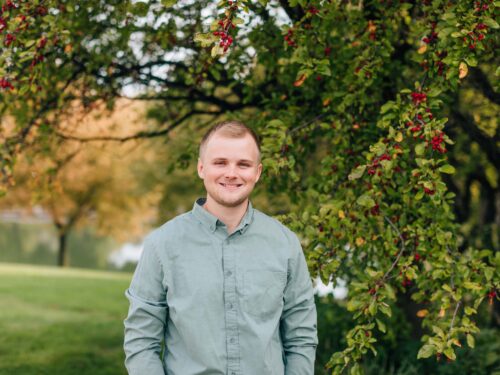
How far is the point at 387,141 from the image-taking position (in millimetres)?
3539

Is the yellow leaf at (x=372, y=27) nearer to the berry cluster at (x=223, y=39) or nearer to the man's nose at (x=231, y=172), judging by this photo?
the berry cluster at (x=223, y=39)

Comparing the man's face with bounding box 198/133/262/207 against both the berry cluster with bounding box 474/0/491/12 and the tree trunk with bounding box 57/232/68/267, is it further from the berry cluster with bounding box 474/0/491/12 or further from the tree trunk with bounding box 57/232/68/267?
the tree trunk with bounding box 57/232/68/267

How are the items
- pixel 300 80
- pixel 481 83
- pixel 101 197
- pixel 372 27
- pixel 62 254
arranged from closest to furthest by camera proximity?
pixel 300 80
pixel 372 27
pixel 481 83
pixel 101 197
pixel 62 254

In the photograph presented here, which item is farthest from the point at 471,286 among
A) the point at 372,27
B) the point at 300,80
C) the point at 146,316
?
the point at 146,316

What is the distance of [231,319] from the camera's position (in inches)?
90.0

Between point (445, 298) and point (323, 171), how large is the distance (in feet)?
3.63

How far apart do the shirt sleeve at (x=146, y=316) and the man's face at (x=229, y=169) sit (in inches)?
13.0

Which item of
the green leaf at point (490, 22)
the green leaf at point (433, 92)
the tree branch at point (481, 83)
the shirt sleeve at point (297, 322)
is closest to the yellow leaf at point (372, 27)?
the green leaf at point (433, 92)

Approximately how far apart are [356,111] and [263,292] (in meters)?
2.55

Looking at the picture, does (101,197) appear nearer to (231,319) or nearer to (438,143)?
(438,143)

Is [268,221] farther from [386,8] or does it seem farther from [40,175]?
[40,175]

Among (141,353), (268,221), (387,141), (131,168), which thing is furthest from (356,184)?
(131,168)

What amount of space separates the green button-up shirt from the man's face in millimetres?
100

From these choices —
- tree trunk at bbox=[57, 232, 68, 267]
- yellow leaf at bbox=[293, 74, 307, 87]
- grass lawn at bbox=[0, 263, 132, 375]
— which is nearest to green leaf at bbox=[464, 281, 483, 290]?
yellow leaf at bbox=[293, 74, 307, 87]
